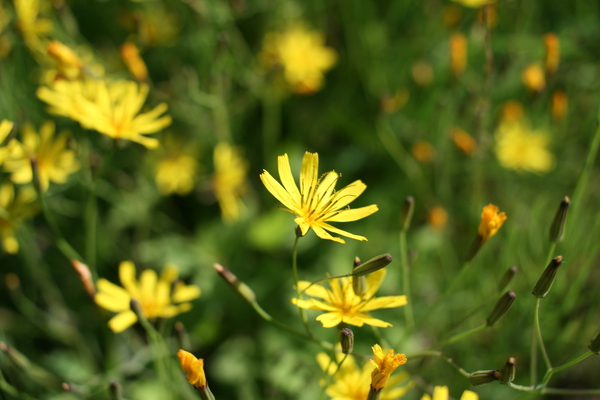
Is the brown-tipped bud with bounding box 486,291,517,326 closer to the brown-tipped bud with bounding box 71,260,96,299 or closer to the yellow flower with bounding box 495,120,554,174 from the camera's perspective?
the brown-tipped bud with bounding box 71,260,96,299

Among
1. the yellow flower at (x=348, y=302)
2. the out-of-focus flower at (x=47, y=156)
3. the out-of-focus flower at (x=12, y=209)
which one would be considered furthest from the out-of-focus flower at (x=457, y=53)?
the out-of-focus flower at (x=12, y=209)

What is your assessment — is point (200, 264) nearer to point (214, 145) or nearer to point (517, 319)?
point (214, 145)

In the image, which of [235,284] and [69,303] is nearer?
[235,284]

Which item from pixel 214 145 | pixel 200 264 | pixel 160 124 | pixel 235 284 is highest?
pixel 160 124

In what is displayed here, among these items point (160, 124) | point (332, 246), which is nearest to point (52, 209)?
point (160, 124)

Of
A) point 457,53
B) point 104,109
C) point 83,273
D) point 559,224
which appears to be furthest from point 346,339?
point 457,53

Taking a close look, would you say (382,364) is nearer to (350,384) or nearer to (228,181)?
(350,384)

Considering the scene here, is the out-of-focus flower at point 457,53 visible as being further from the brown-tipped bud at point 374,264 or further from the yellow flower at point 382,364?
the yellow flower at point 382,364
